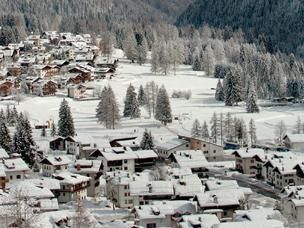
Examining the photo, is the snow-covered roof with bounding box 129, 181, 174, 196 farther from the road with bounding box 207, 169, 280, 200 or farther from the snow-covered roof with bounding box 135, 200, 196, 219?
the road with bounding box 207, 169, 280, 200

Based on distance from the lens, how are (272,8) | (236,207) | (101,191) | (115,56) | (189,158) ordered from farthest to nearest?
(272,8)
(115,56)
(189,158)
(101,191)
(236,207)

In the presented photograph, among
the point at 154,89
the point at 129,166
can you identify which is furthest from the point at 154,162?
the point at 154,89

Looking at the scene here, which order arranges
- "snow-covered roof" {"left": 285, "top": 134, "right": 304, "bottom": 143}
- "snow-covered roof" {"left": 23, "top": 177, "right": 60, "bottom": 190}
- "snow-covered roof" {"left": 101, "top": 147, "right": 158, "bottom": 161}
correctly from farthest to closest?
"snow-covered roof" {"left": 285, "top": 134, "right": 304, "bottom": 143}
"snow-covered roof" {"left": 101, "top": 147, "right": 158, "bottom": 161}
"snow-covered roof" {"left": 23, "top": 177, "right": 60, "bottom": 190}

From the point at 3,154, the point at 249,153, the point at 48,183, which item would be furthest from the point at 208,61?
the point at 48,183

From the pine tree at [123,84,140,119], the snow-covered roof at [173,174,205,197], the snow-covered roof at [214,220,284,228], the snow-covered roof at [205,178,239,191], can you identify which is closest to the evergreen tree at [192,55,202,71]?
the pine tree at [123,84,140,119]

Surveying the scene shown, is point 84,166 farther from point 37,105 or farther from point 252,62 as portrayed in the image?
point 252,62

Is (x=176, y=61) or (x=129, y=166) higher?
(x=176, y=61)
